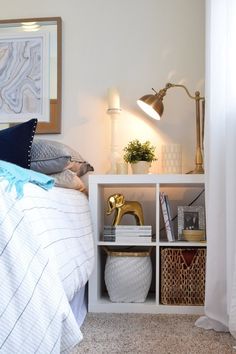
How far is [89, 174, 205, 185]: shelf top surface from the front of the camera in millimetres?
1734

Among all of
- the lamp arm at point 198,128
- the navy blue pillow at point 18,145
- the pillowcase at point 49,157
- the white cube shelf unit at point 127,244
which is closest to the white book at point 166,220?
the white cube shelf unit at point 127,244

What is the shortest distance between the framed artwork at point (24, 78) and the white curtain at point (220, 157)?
1.03m

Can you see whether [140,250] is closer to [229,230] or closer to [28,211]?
[229,230]

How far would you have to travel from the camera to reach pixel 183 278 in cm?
174

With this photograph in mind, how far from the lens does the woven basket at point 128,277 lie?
173cm

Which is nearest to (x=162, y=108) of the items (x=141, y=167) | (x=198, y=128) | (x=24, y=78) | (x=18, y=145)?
(x=198, y=128)

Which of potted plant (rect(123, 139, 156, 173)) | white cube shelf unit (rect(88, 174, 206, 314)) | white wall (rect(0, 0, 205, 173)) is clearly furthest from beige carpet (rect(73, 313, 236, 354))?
white wall (rect(0, 0, 205, 173))

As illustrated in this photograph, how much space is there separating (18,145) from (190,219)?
880mm

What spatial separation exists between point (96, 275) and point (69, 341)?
36.6 inches

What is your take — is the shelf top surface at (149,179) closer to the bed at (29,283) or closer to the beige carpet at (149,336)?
the beige carpet at (149,336)

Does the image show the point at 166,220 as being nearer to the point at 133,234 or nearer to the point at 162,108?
the point at 133,234

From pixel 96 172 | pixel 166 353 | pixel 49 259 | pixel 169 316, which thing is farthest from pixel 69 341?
pixel 96 172

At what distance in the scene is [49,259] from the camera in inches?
32.1

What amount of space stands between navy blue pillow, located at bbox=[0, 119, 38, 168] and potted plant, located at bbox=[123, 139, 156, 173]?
536 mm
